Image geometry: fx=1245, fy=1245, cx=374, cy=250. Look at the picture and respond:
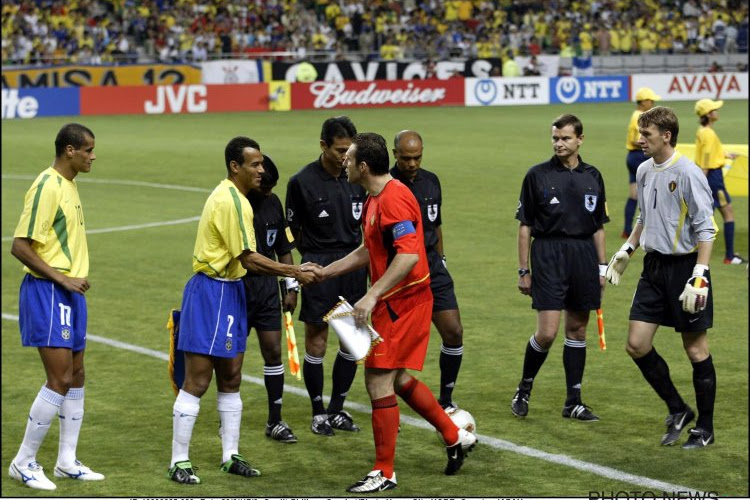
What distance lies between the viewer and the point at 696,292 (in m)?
7.65

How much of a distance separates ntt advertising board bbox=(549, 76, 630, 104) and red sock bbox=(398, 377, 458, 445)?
124ft

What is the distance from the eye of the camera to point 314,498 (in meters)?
7.29

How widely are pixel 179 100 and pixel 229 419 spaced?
1307 inches

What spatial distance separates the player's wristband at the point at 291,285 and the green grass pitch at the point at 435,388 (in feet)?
3.54

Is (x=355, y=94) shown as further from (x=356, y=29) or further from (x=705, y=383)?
(x=705, y=383)

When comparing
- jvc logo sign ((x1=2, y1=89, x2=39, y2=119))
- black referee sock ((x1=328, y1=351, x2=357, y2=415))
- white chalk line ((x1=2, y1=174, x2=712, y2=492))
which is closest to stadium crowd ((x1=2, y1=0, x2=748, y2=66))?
jvc logo sign ((x1=2, y1=89, x2=39, y2=119))

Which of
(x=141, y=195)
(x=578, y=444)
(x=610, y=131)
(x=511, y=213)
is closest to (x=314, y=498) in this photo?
A: (x=578, y=444)

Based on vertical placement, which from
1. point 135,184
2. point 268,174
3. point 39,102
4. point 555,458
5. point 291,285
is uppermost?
point 39,102

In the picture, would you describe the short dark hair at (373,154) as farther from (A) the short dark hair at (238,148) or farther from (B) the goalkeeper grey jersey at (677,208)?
(B) the goalkeeper grey jersey at (677,208)

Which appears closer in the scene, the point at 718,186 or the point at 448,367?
the point at 448,367

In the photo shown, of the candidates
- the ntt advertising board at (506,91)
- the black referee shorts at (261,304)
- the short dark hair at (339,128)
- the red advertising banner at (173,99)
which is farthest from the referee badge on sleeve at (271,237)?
the ntt advertising board at (506,91)

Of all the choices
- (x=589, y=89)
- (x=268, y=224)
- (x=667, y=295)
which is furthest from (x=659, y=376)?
(x=589, y=89)

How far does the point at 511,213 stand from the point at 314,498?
13.2 meters

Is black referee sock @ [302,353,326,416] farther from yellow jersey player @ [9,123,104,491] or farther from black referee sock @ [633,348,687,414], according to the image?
black referee sock @ [633,348,687,414]
